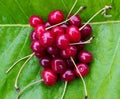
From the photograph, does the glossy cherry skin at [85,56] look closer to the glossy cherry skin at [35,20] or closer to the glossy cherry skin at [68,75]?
the glossy cherry skin at [68,75]

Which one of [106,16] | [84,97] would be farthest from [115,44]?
[84,97]

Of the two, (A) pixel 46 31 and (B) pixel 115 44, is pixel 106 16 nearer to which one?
(B) pixel 115 44

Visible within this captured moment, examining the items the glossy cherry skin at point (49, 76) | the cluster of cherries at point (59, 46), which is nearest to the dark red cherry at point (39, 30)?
the cluster of cherries at point (59, 46)

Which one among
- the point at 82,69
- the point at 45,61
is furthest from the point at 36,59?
the point at 82,69

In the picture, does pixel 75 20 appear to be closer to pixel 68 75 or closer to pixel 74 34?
pixel 74 34

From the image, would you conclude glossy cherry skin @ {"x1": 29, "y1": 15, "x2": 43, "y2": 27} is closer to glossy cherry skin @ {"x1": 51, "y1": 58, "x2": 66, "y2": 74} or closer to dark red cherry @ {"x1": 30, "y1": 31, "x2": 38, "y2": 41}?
dark red cherry @ {"x1": 30, "y1": 31, "x2": 38, "y2": 41}

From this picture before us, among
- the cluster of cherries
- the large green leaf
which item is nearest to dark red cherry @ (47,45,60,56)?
the cluster of cherries
